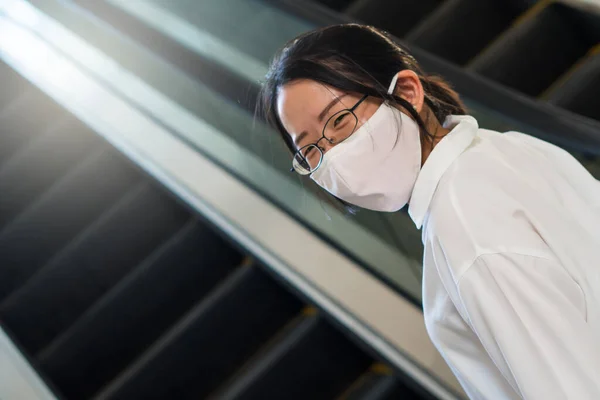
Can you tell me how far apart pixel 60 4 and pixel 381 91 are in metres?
2.41

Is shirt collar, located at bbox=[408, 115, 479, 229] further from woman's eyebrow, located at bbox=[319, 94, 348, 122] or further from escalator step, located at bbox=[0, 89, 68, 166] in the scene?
escalator step, located at bbox=[0, 89, 68, 166]

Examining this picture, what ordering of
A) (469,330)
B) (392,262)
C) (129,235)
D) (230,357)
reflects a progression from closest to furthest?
(469,330)
(392,262)
(230,357)
(129,235)

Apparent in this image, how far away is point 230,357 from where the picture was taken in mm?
2785

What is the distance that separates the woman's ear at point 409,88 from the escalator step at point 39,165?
7.97ft

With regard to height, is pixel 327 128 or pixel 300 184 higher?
pixel 327 128

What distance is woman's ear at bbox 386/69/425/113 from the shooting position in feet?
4.64

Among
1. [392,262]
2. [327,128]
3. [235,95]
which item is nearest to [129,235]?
[235,95]

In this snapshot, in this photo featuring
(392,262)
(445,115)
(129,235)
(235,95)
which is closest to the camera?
(445,115)

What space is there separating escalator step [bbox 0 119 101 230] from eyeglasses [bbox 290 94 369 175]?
7.72ft

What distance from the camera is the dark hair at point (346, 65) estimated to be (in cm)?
138

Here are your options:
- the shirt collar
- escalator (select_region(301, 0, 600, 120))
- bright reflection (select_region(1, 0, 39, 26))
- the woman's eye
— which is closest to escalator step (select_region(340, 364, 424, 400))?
escalator (select_region(301, 0, 600, 120))

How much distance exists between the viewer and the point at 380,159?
1.40 m

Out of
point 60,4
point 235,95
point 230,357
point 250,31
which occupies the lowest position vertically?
point 230,357

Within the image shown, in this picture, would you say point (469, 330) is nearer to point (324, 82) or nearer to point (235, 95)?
point (324, 82)
